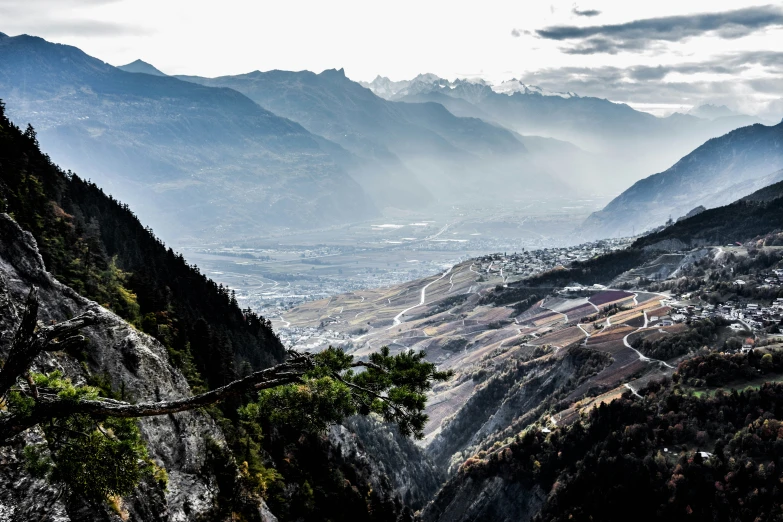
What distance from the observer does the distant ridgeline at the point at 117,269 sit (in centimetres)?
3424

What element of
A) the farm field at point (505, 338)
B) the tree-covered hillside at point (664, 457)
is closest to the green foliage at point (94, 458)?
the tree-covered hillside at point (664, 457)

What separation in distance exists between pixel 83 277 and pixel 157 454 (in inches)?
797

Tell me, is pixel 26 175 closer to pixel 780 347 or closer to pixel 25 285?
pixel 25 285

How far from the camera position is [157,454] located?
61.7 ft

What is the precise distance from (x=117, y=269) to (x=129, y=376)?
917 inches

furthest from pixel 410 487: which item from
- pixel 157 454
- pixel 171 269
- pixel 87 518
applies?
pixel 87 518

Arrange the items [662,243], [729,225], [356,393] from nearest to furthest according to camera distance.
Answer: [356,393] → [729,225] → [662,243]

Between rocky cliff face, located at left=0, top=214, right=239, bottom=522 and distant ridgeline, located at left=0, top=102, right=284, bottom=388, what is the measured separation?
8649mm

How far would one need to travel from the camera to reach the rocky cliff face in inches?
590

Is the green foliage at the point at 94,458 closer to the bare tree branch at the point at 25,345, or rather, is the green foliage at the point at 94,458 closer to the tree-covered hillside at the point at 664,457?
the bare tree branch at the point at 25,345

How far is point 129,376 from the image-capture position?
21.4 m

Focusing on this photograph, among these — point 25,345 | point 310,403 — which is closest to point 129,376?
point 310,403

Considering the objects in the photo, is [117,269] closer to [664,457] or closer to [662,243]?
[664,457]

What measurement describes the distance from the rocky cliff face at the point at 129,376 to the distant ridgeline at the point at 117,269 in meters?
8.65
